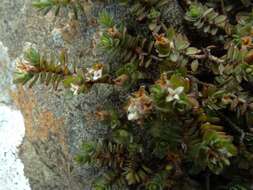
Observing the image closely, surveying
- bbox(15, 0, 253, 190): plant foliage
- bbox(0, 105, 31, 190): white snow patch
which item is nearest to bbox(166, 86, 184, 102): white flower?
bbox(15, 0, 253, 190): plant foliage

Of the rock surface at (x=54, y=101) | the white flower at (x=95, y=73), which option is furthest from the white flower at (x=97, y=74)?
the rock surface at (x=54, y=101)

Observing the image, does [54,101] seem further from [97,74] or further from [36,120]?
[97,74]

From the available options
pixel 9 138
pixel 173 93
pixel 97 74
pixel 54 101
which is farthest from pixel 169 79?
pixel 9 138

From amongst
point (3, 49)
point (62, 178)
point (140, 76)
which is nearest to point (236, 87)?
point (140, 76)

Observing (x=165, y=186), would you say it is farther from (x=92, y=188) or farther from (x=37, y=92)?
(x=37, y=92)

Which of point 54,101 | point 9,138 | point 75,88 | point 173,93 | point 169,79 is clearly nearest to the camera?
point 173,93

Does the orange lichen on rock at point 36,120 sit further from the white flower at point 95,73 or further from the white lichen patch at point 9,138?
the white flower at point 95,73
